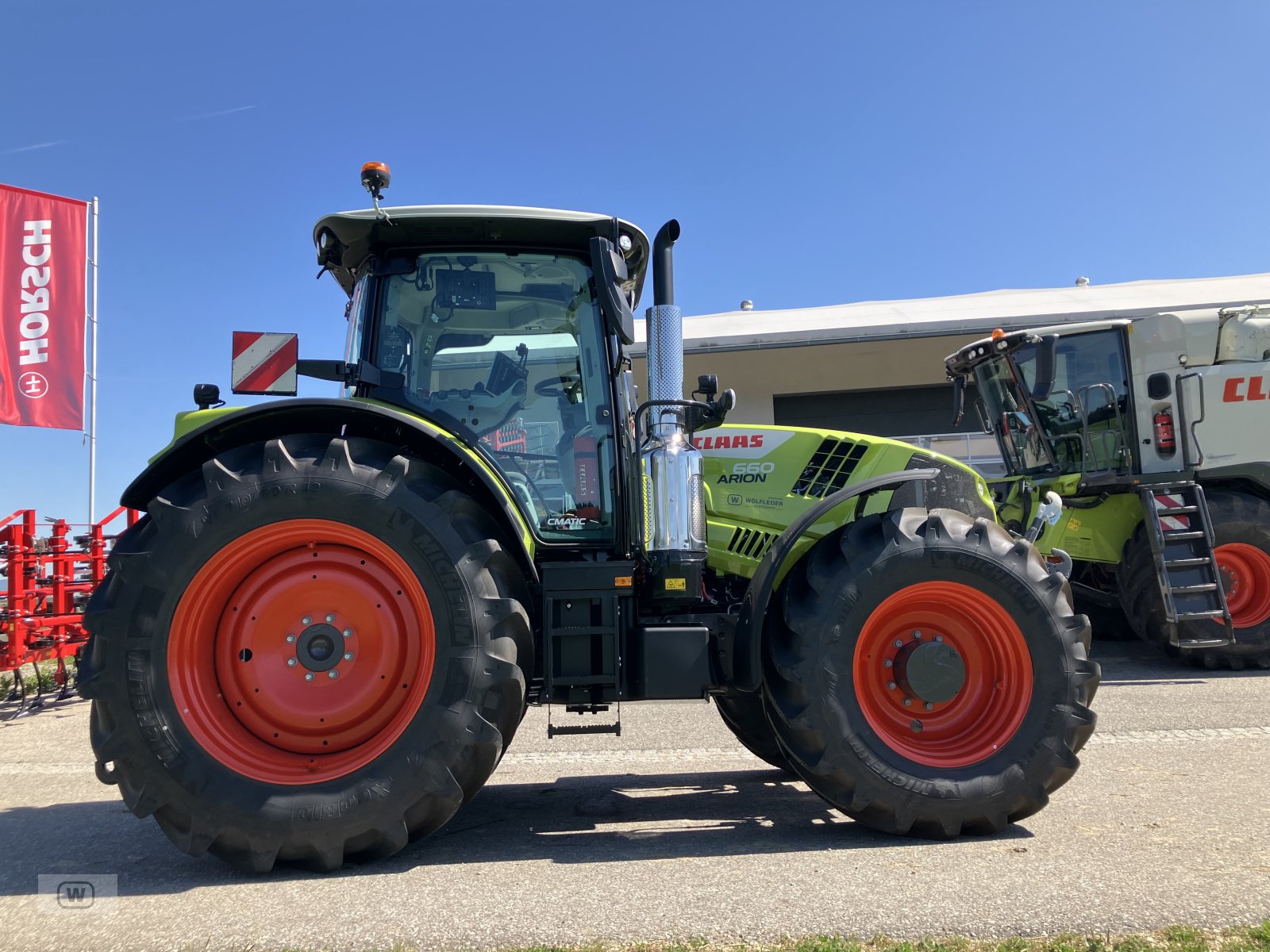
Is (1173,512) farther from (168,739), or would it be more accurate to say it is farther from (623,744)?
(168,739)

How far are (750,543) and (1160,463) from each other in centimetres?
573

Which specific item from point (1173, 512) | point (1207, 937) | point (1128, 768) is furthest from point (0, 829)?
point (1173, 512)

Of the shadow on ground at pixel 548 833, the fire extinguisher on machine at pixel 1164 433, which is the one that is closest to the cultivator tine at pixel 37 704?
the shadow on ground at pixel 548 833

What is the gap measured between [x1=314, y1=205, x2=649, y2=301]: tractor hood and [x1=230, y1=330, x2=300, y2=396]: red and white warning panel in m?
0.43

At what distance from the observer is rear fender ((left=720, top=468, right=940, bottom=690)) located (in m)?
3.13

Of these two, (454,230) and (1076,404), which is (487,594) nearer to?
(454,230)

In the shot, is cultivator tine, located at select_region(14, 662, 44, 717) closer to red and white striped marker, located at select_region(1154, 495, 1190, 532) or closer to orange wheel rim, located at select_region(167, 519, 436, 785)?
orange wheel rim, located at select_region(167, 519, 436, 785)

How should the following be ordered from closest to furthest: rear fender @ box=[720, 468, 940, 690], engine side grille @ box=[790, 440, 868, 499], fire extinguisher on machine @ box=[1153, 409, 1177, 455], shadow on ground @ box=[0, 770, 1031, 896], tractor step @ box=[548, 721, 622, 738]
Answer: shadow on ground @ box=[0, 770, 1031, 896]
tractor step @ box=[548, 721, 622, 738]
rear fender @ box=[720, 468, 940, 690]
engine side grille @ box=[790, 440, 868, 499]
fire extinguisher on machine @ box=[1153, 409, 1177, 455]

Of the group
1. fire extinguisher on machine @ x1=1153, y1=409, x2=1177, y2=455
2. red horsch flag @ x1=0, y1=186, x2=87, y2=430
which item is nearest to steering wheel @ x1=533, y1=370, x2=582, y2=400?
fire extinguisher on machine @ x1=1153, y1=409, x2=1177, y2=455

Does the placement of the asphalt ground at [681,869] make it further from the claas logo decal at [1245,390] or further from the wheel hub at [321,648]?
the claas logo decal at [1245,390]

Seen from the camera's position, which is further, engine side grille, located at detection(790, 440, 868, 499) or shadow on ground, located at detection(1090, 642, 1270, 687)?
shadow on ground, located at detection(1090, 642, 1270, 687)

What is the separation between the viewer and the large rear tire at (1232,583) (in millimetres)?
7145

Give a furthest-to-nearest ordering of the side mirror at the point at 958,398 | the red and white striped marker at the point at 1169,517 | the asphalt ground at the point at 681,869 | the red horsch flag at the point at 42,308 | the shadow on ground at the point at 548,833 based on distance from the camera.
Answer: the red horsch flag at the point at 42,308 → the side mirror at the point at 958,398 → the red and white striped marker at the point at 1169,517 → the shadow on ground at the point at 548,833 → the asphalt ground at the point at 681,869

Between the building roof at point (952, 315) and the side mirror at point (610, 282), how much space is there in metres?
8.70
